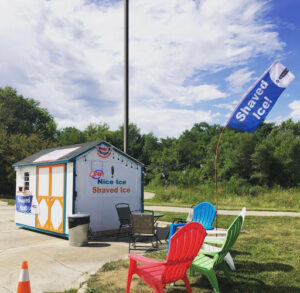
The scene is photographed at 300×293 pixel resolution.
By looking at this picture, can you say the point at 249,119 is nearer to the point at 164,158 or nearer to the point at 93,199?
the point at 93,199

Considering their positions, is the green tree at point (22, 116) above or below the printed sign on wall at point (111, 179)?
above

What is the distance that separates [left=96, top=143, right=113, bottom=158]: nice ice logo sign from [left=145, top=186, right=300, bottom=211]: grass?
11.3 meters

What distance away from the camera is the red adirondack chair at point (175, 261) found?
3768mm

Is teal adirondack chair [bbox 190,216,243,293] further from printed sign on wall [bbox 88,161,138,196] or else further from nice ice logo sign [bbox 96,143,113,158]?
nice ice logo sign [bbox 96,143,113,158]

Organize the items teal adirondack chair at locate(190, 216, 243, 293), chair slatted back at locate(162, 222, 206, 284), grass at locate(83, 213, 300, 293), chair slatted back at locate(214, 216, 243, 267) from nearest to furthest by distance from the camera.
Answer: chair slatted back at locate(162, 222, 206, 284)
teal adirondack chair at locate(190, 216, 243, 293)
chair slatted back at locate(214, 216, 243, 267)
grass at locate(83, 213, 300, 293)

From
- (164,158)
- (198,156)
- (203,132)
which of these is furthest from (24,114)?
(203,132)

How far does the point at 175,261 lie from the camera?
3.85 m

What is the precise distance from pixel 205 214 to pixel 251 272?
226 centimetres

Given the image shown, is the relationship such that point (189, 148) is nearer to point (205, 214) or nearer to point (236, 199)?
point (236, 199)

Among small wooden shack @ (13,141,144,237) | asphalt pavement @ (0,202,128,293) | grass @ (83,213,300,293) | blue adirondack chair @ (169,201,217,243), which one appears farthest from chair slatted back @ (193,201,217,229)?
small wooden shack @ (13,141,144,237)

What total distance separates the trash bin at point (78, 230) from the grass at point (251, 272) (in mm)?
1938

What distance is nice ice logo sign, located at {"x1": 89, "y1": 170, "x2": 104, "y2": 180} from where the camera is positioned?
9.29 meters

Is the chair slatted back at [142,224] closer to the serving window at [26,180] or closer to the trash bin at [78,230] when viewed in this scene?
the trash bin at [78,230]

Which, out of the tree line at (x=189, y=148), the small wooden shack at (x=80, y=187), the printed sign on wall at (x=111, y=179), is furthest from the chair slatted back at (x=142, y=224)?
the tree line at (x=189, y=148)
